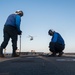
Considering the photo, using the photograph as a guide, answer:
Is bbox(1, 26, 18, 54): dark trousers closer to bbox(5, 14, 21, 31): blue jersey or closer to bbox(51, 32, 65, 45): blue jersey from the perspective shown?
bbox(5, 14, 21, 31): blue jersey

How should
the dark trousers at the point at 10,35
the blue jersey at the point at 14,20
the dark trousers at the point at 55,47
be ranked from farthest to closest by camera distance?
the dark trousers at the point at 55,47, the blue jersey at the point at 14,20, the dark trousers at the point at 10,35

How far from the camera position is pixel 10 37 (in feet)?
36.3

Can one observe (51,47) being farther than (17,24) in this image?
Yes

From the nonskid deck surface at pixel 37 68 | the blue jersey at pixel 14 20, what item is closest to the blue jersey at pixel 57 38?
the blue jersey at pixel 14 20

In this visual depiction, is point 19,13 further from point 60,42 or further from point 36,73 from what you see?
point 36,73

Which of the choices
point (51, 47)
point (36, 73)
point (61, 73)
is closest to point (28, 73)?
point (36, 73)

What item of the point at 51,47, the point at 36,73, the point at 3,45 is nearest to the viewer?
the point at 36,73

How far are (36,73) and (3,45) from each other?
653cm

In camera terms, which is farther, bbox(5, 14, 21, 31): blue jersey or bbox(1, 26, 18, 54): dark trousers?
bbox(5, 14, 21, 31): blue jersey

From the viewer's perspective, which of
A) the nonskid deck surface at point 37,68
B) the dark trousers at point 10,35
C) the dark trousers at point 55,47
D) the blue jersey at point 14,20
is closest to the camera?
the nonskid deck surface at point 37,68

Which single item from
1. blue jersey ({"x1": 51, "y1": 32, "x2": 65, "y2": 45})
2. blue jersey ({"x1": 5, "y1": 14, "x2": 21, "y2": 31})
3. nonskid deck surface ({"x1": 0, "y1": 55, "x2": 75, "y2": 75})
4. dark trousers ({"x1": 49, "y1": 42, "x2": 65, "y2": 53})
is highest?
blue jersey ({"x1": 5, "y1": 14, "x2": 21, "y2": 31})

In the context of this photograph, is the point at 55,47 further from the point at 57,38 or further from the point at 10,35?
the point at 10,35

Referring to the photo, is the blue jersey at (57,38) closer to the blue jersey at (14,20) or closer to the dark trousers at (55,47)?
the dark trousers at (55,47)

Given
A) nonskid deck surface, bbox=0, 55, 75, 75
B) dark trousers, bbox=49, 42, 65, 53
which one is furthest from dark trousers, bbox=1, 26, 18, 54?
nonskid deck surface, bbox=0, 55, 75, 75
